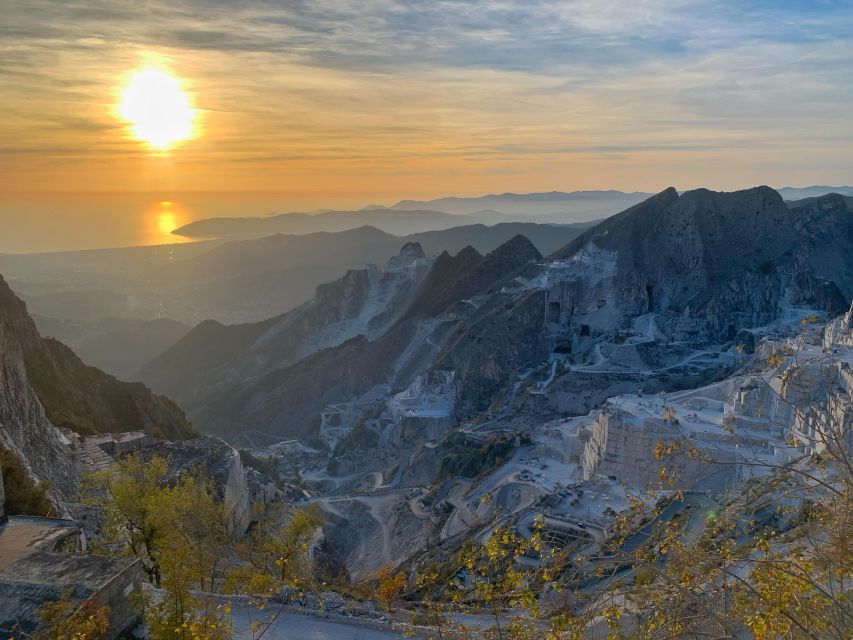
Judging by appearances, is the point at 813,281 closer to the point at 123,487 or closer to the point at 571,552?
the point at 571,552

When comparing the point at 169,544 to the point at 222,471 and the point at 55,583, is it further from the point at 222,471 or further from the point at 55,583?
the point at 222,471

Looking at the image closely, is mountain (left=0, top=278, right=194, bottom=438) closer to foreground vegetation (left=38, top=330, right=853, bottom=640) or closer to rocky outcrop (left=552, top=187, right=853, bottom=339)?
foreground vegetation (left=38, top=330, right=853, bottom=640)

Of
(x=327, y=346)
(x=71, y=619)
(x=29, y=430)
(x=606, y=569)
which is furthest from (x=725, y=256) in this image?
(x=71, y=619)

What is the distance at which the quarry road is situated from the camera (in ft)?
71.6

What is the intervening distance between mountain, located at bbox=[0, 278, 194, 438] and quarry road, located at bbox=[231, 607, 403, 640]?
37.4 m

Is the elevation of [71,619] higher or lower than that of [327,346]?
higher

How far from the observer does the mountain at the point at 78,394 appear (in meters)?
57.9

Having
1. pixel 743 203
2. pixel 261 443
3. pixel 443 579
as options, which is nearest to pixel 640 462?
pixel 443 579

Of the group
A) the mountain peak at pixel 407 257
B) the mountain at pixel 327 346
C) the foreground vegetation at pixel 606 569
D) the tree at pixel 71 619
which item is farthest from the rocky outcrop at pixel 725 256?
the tree at pixel 71 619

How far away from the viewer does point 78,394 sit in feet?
208

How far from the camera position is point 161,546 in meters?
23.7

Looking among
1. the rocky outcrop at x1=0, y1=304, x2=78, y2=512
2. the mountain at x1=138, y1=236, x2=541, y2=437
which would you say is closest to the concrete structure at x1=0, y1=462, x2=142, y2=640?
the rocky outcrop at x1=0, y1=304, x2=78, y2=512

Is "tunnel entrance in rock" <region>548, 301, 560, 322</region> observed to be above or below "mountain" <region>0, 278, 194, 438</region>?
above

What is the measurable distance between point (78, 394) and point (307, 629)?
Result: 49690mm
